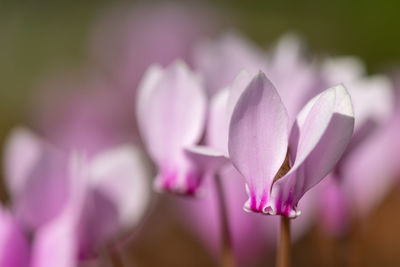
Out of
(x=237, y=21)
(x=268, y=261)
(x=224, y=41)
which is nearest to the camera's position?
(x=224, y=41)

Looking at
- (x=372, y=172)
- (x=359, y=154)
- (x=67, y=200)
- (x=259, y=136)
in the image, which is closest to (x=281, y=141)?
(x=259, y=136)

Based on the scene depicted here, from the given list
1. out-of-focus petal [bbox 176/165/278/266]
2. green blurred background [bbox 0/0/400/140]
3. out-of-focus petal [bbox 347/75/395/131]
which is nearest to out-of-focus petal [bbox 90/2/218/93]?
green blurred background [bbox 0/0/400/140]

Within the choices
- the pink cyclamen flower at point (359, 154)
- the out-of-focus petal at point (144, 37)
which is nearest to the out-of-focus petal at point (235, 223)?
the pink cyclamen flower at point (359, 154)

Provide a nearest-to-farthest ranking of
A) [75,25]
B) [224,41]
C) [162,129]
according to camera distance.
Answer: [162,129]
[224,41]
[75,25]

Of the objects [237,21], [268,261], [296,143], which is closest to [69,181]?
[296,143]

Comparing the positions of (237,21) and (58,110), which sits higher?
(237,21)

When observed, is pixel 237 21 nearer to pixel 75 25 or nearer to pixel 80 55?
pixel 80 55

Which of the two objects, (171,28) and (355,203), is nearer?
(355,203)
